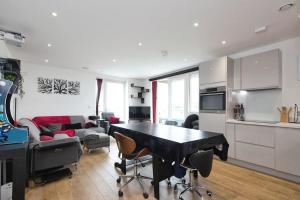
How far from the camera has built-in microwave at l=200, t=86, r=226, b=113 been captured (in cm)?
370

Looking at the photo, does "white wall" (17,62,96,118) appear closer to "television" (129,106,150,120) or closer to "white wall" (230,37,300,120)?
"television" (129,106,150,120)

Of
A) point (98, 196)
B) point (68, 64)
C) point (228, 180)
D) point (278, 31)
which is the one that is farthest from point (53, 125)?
point (278, 31)

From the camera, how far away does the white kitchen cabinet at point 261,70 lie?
10.3 ft

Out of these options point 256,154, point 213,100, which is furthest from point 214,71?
point 256,154

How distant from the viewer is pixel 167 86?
682 cm

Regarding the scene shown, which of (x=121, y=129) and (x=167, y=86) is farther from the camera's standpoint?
(x=167, y=86)

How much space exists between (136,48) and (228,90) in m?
2.36

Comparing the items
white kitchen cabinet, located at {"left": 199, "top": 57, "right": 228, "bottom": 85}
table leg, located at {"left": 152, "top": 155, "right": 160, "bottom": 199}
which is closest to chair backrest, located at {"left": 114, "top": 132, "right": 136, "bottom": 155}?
table leg, located at {"left": 152, "top": 155, "right": 160, "bottom": 199}

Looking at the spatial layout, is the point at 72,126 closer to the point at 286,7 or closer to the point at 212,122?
the point at 212,122

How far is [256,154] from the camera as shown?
310cm

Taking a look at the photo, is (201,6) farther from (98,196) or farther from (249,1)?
(98,196)

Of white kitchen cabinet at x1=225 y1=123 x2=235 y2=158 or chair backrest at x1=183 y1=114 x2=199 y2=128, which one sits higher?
chair backrest at x1=183 y1=114 x2=199 y2=128

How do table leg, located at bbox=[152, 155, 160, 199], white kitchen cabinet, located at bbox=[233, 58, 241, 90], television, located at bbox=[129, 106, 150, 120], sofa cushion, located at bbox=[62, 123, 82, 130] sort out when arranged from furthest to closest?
television, located at bbox=[129, 106, 150, 120], sofa cushion, located at bbox=[62, 123, 82, 130], white kitchen cabinet, located at bbox=[233, 58, 241, 90], table leg, located at bbox=[152, 155, 160, 199]

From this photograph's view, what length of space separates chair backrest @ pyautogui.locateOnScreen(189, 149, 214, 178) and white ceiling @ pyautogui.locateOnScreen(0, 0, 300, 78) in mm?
1906
